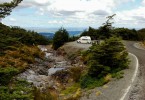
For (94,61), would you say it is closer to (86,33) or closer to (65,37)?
(65,37)

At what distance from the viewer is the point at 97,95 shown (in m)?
18.9

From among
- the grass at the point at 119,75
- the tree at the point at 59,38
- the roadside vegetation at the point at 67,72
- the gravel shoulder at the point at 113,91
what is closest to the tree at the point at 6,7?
the roadside vegetation at the point at 67,72

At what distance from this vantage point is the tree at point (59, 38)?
6694 centimetres

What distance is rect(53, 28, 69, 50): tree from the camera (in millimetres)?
66938

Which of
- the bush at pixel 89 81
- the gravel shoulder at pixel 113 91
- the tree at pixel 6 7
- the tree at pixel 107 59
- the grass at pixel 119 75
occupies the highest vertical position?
the tree at pixel 6 7

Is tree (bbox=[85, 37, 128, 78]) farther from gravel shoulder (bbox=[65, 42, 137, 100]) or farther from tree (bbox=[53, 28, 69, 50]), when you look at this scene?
tree (bbox=[53, 28, 69, 50])

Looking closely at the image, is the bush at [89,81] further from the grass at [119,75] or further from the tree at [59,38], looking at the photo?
the tree at [59,38]

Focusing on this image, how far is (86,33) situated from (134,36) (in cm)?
1172

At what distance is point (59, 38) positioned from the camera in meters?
66.9

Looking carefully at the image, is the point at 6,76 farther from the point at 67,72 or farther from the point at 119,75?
the point at 67,72

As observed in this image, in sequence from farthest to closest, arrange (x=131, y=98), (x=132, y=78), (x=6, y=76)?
(x=132, y=78)
(x=131, y=98)
(x=6, y=76)

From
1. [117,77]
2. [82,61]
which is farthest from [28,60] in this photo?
[117,77]

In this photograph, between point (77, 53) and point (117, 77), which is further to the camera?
point (77, 53)

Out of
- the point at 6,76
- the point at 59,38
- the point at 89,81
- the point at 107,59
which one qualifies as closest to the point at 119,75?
the point at 89,81
